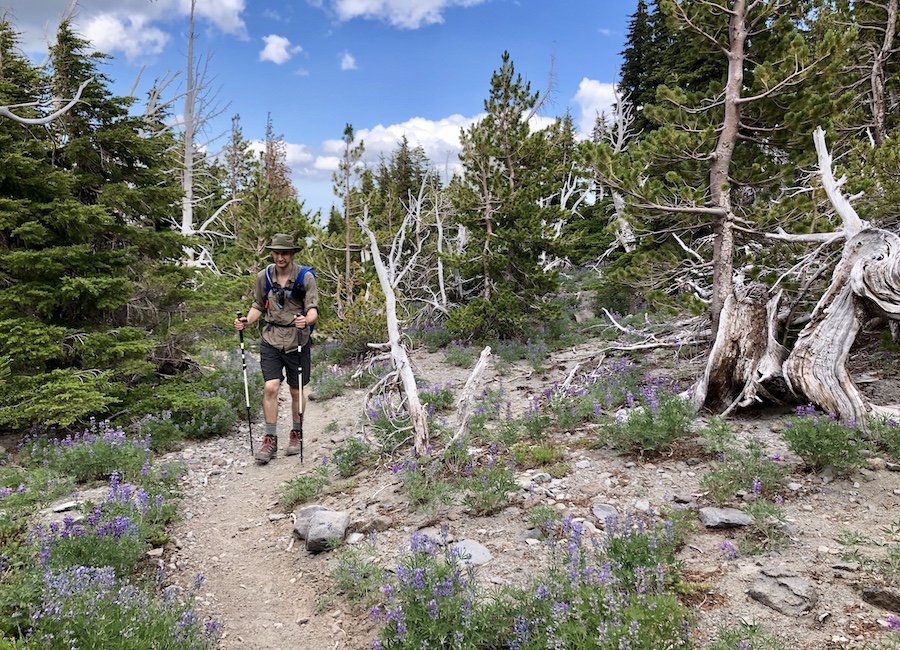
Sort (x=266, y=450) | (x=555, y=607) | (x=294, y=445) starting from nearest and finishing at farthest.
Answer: (x=555, y=607)
(x=266, y=450)
(x=294, y=445)

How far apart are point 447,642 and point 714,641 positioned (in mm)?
1609

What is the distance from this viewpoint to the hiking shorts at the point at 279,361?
26.0 ft

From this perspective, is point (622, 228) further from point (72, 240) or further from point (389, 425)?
point (72, 240)

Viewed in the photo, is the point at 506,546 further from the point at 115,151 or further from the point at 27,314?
the point at 115,151

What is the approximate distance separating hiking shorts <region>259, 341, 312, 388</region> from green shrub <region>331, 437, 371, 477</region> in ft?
5.15

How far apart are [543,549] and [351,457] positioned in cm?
344

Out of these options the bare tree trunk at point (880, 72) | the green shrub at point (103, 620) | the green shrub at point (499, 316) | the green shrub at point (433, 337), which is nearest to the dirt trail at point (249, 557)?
the green shrub at point (103, 620)

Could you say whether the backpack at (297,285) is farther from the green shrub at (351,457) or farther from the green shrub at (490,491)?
the green shrub at (490,491)

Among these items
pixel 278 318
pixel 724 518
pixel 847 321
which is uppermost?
pixel 278 318

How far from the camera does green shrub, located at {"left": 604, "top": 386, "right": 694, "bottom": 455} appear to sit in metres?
5.91

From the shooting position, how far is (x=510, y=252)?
14523mm

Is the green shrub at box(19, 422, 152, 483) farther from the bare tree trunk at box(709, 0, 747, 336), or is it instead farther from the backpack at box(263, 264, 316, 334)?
the bare tree trunk at box(709, 0, 747, 336)

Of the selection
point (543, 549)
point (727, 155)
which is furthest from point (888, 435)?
point (727, 155)

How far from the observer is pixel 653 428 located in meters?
5.93
